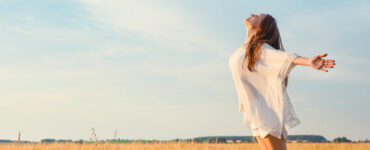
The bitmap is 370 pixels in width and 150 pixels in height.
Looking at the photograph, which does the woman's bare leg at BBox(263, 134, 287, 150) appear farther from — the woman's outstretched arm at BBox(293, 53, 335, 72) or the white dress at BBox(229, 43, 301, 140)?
the woman's outstretched arm at BBox(293, 53, 335, 72)

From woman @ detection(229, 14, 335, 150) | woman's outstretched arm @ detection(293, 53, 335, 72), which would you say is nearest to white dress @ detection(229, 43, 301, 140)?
woman @ detection(229, 14, 335, 150)

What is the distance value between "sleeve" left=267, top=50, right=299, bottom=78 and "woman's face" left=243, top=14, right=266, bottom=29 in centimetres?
33

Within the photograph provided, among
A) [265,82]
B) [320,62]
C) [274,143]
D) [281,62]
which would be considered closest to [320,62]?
[320,62]

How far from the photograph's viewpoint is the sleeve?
2873 millimetres

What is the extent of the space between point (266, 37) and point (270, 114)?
24.1 inches

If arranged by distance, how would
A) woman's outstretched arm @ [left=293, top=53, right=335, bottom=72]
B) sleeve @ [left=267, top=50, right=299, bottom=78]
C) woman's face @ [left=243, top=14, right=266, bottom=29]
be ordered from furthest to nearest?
woman's face @ [left=243, top=14, right=266, bottom=29], sleeve @ [left=267, top=50, right=299, bottom=78], woman's outstretched arm @ [left=293, top=53, right=335, bottom=72]

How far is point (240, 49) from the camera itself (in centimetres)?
317

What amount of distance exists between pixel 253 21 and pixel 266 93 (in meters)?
0.61

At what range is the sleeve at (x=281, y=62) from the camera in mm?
2873

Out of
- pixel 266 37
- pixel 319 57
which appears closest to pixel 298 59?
pixel 319 57

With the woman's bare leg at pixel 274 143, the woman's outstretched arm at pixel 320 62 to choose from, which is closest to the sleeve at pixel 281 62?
the woman's outstretched arm at pixel 320 62

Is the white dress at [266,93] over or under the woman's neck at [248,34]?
under

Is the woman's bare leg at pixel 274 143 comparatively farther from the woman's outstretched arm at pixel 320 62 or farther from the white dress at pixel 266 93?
the woman's outstretched arm at pixel 320 62

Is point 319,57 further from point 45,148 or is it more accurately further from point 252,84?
point 45,148
